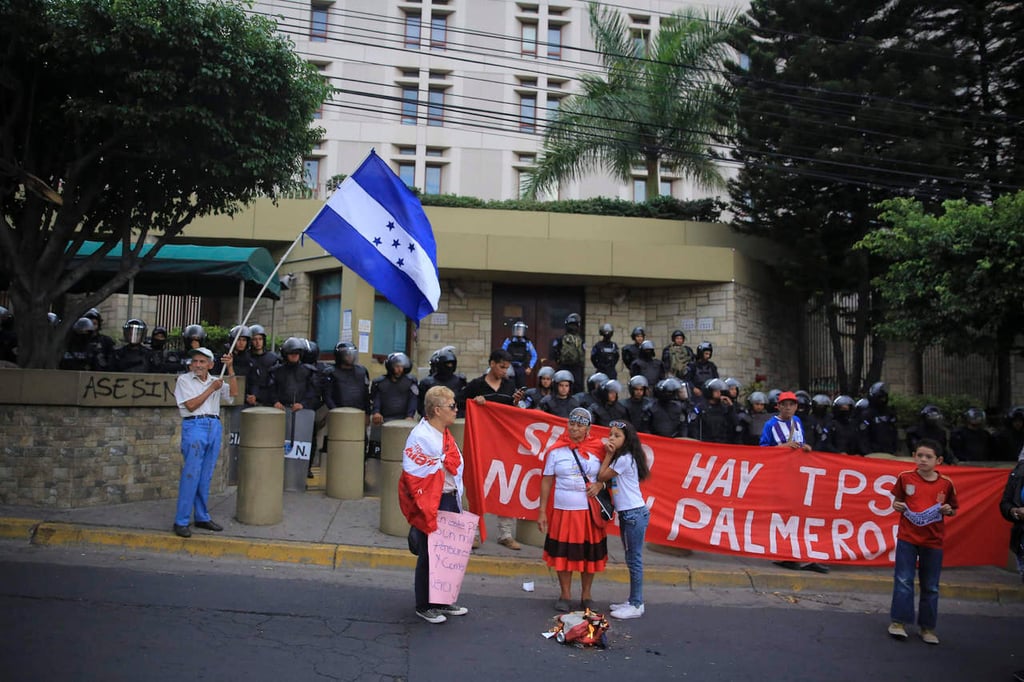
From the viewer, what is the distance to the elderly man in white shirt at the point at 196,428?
7.24m

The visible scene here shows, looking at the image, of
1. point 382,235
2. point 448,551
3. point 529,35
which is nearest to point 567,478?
point 448,551

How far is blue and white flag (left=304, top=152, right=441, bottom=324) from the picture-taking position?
25.3ft

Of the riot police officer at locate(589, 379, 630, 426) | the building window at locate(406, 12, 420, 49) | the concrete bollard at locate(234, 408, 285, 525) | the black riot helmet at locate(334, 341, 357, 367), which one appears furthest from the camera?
the building window at locate(406, 12, 420, 49)

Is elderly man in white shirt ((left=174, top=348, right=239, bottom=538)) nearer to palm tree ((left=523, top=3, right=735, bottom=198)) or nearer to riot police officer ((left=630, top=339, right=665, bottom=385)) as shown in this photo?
riot police officer ((left=630, top=339, right=665, bottom=385))

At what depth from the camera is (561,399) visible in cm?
946

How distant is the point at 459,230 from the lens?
19188 mm

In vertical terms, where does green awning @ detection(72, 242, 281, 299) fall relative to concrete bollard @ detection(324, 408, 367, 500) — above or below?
above

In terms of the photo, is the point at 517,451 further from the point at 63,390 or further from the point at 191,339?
the point at 191,339

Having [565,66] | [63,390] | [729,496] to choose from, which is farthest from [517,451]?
[565,66]

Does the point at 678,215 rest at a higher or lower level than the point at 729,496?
higher

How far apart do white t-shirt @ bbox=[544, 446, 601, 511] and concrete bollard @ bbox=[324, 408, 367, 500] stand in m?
3.58

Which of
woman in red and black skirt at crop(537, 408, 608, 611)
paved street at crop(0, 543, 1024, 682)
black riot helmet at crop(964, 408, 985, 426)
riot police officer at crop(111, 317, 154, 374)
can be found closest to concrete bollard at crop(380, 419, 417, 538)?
paved street at crop(0, 543, 1024, 682)

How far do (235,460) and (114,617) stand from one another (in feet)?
14.8

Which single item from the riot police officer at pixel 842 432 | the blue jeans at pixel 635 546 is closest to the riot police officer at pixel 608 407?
the riot police officer at pixel 842 432
